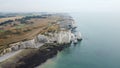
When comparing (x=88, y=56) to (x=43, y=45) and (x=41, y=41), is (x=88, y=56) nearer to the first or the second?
(x=43, y=45)

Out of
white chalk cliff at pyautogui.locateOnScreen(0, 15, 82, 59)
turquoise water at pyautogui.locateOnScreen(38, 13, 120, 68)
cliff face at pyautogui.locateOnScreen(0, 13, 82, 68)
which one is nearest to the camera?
turquoise water at pyautogui.locateOnScreen(38, 13, 120, 68)

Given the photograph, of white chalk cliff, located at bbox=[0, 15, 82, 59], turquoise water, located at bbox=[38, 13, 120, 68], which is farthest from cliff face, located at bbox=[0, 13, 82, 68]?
turquoise water, located at bbox=[38, 13, 120, 68]

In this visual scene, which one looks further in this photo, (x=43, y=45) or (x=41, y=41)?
(x=41, y=41)

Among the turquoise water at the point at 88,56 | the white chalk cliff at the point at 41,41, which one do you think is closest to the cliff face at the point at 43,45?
the white chalk cliff at the point at 41,41

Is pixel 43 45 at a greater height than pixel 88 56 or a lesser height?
greater

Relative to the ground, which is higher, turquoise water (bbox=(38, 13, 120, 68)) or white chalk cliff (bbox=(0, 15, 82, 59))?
white chalk cliff (bbox=(0, 15, 82, 59))

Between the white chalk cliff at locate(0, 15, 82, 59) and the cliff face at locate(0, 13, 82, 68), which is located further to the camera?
the white chalk cliff at locate(0, 15, 82, 59)

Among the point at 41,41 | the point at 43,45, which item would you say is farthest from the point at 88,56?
the point at 41,41

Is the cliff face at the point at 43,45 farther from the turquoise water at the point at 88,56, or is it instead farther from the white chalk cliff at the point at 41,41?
the turquoise water at the point at 88,56

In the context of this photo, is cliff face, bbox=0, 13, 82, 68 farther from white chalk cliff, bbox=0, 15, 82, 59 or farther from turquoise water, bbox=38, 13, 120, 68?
turquoise water, bbox=38, 13, 120, 68

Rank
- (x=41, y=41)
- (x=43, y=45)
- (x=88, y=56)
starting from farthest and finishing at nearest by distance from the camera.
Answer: (x=41, y=41) < (x=43, y=45) < (x=88, y=56)

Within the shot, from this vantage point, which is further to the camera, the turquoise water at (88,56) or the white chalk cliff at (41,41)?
the white chalk cliff at (41,41)

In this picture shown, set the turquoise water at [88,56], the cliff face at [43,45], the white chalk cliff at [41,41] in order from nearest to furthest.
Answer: the turquoise water at [88,56] < the cliff face at [43,45] < the white chalk cliff at [41,41]
